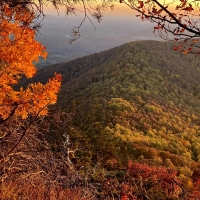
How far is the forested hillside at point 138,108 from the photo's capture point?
22138mm

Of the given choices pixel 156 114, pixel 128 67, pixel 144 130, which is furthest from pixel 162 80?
pixel 144 130

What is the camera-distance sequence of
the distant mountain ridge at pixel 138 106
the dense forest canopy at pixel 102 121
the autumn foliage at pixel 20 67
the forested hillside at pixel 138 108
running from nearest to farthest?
1. the dense forest canopy at pixel 102 121
2. the autumn foliage at pixel 20 67
3. the forested hillside at pixel 138 108
4. the distant mountain ridge at pixel 138 106

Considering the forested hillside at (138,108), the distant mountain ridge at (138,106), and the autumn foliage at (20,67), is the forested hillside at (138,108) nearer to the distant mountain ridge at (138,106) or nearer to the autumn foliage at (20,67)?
the distant mountain ridge at (138,106)

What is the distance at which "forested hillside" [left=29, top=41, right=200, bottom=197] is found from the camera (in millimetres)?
22138

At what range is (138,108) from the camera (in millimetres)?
36531

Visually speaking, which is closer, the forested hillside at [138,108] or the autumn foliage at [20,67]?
the autumn foliage at [20,67]

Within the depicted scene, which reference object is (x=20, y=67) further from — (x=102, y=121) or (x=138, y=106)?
(x=138, y=106)

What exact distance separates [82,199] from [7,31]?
785cm

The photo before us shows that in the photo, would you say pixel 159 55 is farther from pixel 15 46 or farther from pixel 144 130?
pixel 15 46

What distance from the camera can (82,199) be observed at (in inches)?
204

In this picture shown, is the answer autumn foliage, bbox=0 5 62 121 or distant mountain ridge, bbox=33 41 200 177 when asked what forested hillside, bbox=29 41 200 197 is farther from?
autumn foliage, bbox=0 5 62 121

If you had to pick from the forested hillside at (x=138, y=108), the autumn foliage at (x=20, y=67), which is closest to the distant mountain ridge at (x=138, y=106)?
the forested hillside at (x=138, y=108)

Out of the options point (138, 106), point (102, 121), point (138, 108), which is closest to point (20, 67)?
point (102, 121)

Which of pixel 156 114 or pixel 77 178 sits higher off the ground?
pixel 77 178
